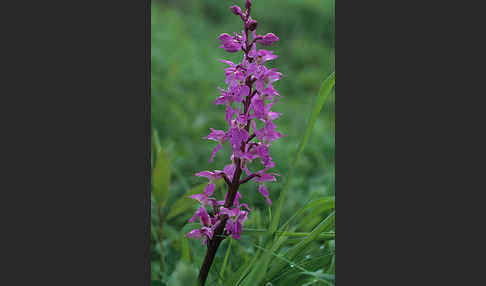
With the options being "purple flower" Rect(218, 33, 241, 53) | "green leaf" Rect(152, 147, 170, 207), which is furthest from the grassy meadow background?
"purple flower" Rect(218, 33, 241, 53)

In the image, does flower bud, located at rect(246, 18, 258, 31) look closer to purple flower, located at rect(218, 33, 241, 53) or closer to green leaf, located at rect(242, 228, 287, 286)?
purple flower, located at rect(218, 33, 241, 53)

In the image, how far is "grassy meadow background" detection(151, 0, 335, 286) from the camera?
1321 mm

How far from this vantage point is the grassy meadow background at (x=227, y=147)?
4.33 ft

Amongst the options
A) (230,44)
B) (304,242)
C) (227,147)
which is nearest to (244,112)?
(230,44)

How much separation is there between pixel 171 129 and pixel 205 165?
500 millimetres

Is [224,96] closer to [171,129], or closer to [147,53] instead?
[147,53]

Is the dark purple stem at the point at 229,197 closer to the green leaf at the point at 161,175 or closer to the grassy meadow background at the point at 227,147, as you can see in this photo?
the grassy meadow background at the point at 227,147

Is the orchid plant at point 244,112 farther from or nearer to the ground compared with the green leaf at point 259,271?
farther from the ground

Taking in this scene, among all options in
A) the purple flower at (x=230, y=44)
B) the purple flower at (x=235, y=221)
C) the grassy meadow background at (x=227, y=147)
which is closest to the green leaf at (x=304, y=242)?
the grassy meadow background at (x=227, y=147)

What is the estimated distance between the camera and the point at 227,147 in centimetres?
262

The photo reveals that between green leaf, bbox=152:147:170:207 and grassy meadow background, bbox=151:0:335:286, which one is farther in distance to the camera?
green leaf, bbox=152:147:170:207

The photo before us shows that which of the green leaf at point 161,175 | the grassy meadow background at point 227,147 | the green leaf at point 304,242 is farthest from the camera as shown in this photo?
the green leaf at point 161,175

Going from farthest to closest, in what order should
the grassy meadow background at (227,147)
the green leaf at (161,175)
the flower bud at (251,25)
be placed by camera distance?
the green leaf at (161,175) → the grassy meadow background at (227,147) → the flower bud at (251,25)

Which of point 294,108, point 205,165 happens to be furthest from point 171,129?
point 294,108
